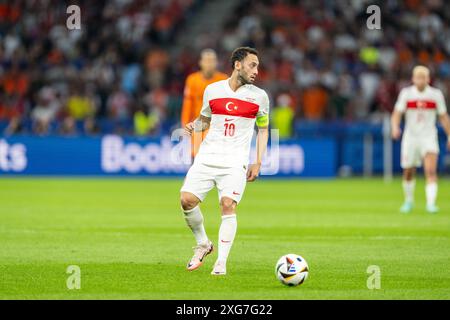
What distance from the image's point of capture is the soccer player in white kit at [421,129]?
19.4 m

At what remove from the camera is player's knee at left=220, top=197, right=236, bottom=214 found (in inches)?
440

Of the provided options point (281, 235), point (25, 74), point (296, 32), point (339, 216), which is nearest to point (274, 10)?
point (296, 32)

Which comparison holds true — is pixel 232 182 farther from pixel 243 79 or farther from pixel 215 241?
pixel 215 241

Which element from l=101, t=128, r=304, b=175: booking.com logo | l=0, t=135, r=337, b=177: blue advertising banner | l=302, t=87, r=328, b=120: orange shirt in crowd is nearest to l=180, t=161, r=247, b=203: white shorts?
l=101, t=128, r=304, b=175: booking.com logo

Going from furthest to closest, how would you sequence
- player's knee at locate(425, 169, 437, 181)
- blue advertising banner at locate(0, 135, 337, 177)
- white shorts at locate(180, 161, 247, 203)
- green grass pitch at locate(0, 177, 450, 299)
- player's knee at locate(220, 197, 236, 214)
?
blue advertising banner at locate(0, 135, 337, 177)
player's knee at locate(425, 169, 437, 181)
white shorts at locate(180, 161, 247, 203)
player's knee at locate(220, 197, 236, 214)
green grass pitch at locate(0, 177, 450, 299)

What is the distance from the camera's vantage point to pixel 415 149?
19703mm

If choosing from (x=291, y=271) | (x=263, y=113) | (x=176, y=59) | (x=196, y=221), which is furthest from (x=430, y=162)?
(x=176, y=59)

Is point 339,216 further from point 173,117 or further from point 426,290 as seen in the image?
point 173,117

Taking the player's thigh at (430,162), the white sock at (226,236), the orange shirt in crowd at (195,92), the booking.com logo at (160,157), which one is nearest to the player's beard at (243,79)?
the white sock at (226,236)

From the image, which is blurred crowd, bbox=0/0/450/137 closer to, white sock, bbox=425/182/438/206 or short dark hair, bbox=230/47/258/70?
white sock, bbox=425/182/438/206

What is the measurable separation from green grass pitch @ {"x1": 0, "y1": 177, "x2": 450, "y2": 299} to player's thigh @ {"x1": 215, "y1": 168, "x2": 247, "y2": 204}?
0.81 meters

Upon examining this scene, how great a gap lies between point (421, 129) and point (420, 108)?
385mm

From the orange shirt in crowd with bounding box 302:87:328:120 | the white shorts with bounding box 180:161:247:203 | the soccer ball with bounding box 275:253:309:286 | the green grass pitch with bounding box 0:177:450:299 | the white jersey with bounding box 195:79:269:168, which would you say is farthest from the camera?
the orange shirt in crowd with bounding box 302:87:328:120

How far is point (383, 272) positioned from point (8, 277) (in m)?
3.76
